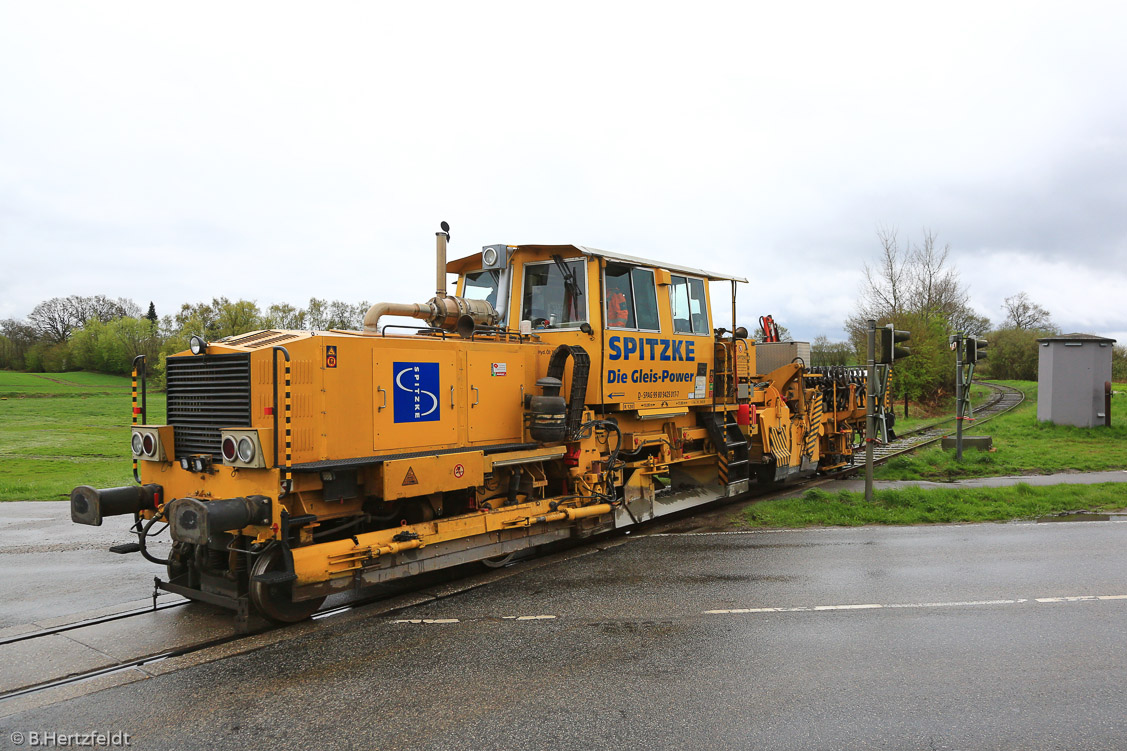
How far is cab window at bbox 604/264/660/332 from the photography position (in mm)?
8695

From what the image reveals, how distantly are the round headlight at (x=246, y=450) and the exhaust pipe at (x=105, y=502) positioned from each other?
51.0 inches

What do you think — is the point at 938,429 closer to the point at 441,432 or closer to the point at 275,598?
the point at 441,432

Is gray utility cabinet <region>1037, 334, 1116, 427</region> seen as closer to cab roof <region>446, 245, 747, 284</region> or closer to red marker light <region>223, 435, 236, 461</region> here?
cab roof <region>446, 245, 747, 284</region>

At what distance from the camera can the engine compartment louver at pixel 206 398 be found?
5.92 metres

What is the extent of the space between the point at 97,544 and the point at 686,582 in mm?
7454

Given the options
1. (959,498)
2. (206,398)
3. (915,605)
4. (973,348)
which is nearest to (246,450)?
(206,398)

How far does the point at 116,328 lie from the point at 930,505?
197 feet

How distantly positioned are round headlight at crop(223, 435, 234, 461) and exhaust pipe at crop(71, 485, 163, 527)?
1.08 metres

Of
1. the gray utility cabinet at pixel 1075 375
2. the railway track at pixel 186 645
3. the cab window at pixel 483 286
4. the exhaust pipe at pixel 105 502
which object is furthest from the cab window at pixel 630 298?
the gray utility cabinet at pixel 1075 375

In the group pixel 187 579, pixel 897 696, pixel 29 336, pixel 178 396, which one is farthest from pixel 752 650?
pixel 29 336

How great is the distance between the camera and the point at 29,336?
64.1 m

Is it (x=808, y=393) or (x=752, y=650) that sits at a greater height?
(x=808, y=393)

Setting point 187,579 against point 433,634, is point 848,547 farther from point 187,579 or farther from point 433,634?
point 187,579

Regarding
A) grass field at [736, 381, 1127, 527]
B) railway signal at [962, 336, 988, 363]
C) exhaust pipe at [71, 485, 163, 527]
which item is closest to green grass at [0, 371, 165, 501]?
exhaust pipe at [71, 485, 163, 527]
